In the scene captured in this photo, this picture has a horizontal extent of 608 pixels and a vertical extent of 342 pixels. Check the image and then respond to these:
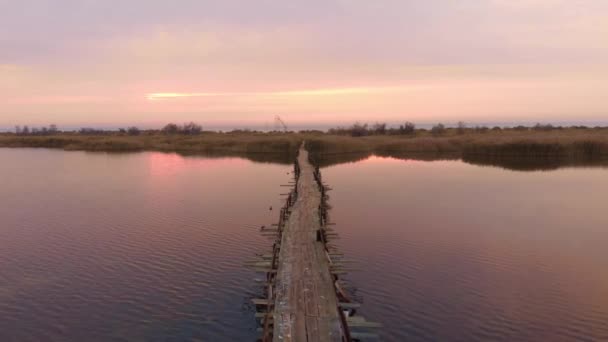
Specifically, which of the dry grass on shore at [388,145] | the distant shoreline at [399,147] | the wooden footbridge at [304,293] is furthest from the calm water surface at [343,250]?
the dry grass on shore at [388,145]

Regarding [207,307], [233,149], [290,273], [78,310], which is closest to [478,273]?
[290,273]

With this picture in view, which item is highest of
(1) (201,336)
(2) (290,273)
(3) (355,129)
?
(3) (355,129)

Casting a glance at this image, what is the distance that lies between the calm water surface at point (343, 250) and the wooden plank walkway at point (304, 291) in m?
1.34

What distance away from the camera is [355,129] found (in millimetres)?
112562

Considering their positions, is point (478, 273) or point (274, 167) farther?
point (274, 167)

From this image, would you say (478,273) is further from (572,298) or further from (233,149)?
(233,149)

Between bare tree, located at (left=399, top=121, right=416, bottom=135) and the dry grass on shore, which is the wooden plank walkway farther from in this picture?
bare tree, located at (left=399, top=121, right=416, bottom=135)

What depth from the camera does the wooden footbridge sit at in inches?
417

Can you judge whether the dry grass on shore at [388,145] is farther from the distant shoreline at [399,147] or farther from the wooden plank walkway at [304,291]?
the wooden plank walkway at [304,291]

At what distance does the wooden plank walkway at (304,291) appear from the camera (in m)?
10.6

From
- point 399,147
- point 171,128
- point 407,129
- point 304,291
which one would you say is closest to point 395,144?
point 399,147

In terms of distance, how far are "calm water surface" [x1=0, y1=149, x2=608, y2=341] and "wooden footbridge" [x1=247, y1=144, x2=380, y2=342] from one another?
1049mm

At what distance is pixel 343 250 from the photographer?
776 inches

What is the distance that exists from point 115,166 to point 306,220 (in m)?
37.7
